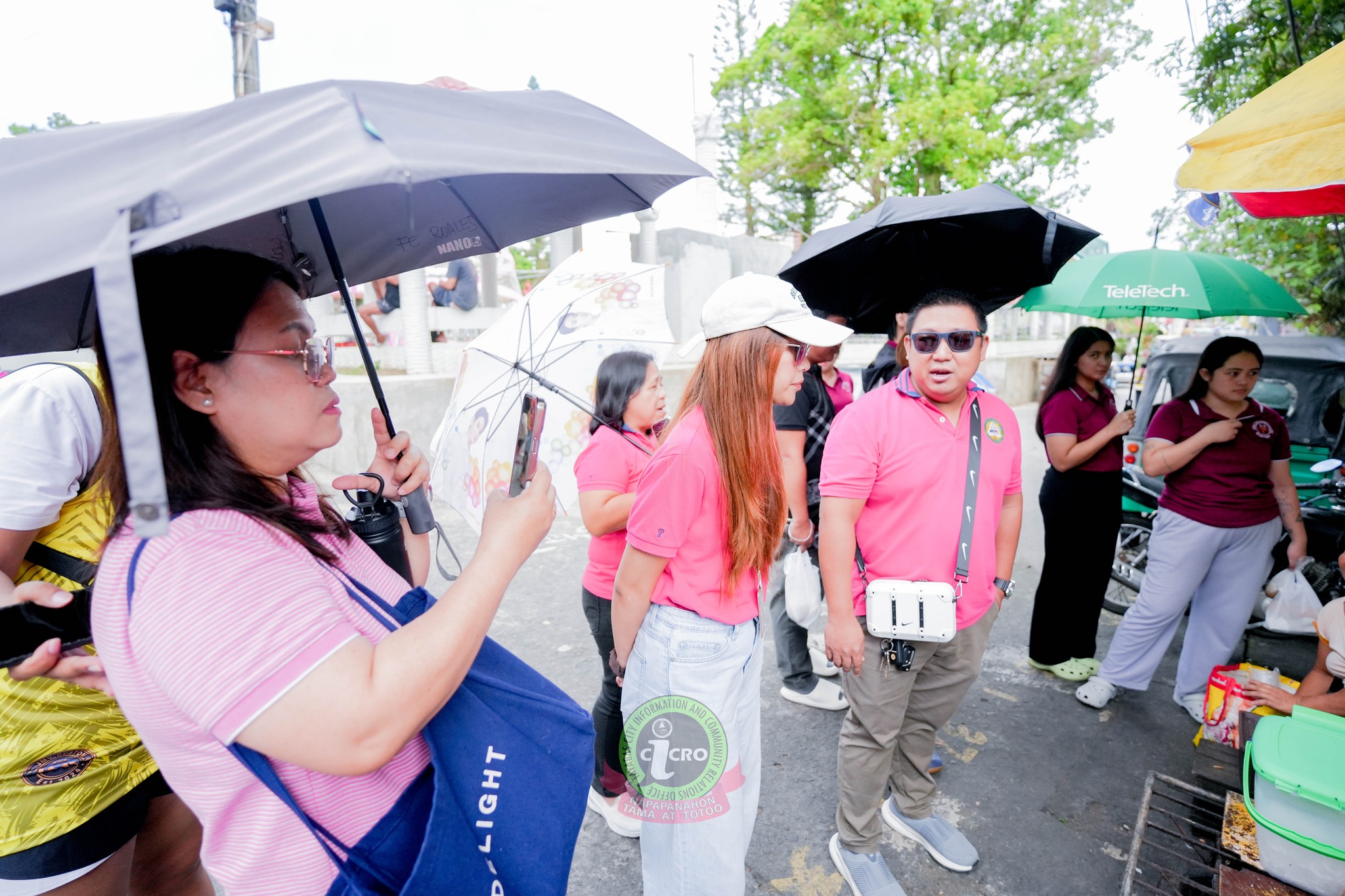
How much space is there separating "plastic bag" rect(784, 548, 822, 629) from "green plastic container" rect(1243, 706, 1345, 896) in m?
1.40

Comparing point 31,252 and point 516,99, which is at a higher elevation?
point 516,99

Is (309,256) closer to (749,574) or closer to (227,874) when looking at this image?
(227,874)

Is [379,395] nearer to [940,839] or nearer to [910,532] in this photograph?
[910,532]

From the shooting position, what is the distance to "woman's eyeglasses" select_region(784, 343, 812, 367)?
6.46 feet

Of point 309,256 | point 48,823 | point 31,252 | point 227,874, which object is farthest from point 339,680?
point 309,256

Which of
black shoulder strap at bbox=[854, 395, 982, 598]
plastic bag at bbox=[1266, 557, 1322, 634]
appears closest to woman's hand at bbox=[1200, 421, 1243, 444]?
plastic bag at bbox=[1266, 557, 1322, 634]

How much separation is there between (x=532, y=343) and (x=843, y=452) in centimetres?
128

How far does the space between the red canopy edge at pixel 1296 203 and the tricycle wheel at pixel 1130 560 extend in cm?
237

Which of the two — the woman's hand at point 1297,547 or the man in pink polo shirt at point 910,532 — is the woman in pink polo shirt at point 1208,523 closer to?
the woman's hand at point 1297,547

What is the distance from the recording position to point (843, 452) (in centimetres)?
226

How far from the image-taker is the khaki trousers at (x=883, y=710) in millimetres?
2326

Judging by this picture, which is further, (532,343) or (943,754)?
(943,754)

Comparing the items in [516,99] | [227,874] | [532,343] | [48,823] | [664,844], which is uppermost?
[516,99]

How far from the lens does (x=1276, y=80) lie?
403 centimetres
